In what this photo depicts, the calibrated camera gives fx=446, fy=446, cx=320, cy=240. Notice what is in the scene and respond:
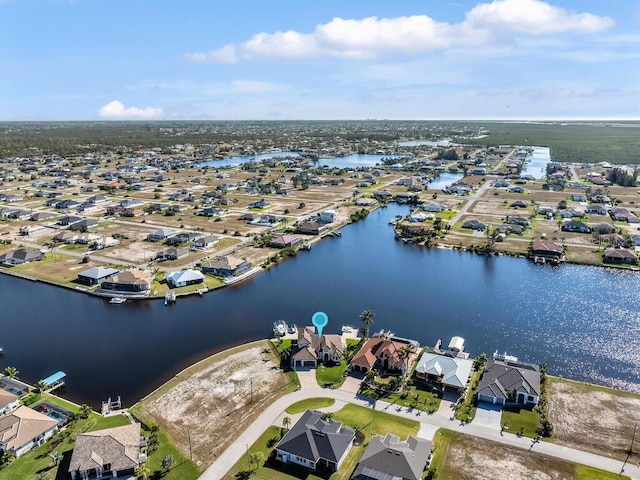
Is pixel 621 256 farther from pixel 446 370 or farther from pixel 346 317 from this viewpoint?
pixel 446 370

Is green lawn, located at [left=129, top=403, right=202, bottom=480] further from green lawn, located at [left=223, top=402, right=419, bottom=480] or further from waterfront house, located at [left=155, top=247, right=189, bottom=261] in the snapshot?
waterfront house, located at [left=155, top=247, right=189, bottom=261]

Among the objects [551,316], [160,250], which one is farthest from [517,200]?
[160,250]

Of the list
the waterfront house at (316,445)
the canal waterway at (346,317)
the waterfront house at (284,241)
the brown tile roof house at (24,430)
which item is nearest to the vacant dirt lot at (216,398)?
the canal waterway at (346,317)

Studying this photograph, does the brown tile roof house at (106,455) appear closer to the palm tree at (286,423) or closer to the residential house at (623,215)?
the palm tree at (286,423)

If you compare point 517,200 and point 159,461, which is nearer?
point 159,461

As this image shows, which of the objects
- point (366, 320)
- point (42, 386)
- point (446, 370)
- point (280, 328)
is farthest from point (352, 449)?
point (42, 386)

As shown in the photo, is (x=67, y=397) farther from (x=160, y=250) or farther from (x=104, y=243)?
(x=104, y=243)

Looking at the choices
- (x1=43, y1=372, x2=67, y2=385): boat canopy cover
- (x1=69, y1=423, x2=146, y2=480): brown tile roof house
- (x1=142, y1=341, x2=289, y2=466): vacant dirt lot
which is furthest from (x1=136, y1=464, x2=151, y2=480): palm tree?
(x1=43, y1=372, x2=67, y2=385): boat canopy cover
